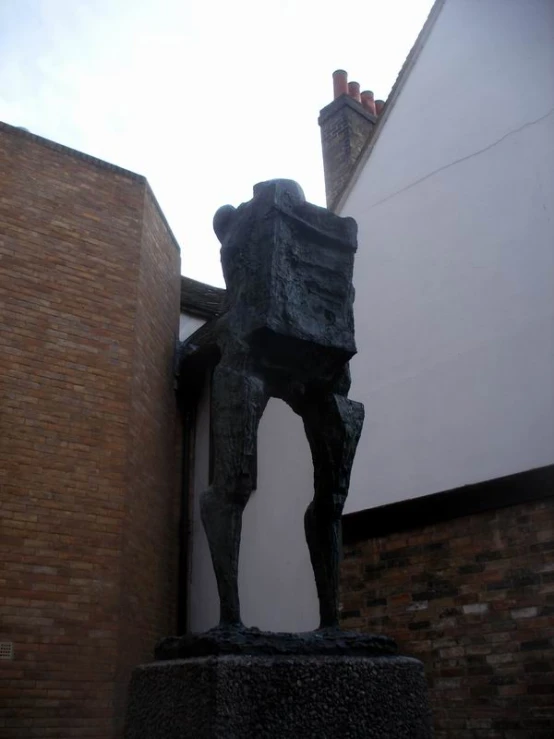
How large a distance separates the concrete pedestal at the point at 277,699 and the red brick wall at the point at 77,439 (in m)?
4.17

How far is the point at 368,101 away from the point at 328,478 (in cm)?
1079

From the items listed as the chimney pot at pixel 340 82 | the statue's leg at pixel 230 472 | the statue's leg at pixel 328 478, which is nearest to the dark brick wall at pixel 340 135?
the chimney pot at pixel 340 82

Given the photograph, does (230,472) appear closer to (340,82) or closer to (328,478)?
(328,478)

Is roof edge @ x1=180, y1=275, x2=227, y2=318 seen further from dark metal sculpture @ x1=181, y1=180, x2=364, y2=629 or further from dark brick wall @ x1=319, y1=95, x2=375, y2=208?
dark metal sculpture @ x1=181, y1=180, x2=364, y2=629

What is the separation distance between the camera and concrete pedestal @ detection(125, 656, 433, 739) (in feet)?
7.61

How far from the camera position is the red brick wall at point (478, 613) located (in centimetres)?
534

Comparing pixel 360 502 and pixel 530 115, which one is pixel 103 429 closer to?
pixel 360 502

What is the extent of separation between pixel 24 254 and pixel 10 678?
13.7 ft

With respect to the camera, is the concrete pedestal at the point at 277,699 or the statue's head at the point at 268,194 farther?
the statue's head at the point at 268,194

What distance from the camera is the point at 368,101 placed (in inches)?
497

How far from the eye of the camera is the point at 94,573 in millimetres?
6973

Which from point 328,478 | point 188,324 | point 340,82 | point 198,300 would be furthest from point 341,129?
point 328,478

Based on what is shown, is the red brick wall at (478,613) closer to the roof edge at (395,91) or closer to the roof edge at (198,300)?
the roof edge at (395,91)

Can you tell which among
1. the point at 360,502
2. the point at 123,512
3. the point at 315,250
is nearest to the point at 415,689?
the point at 315,250
